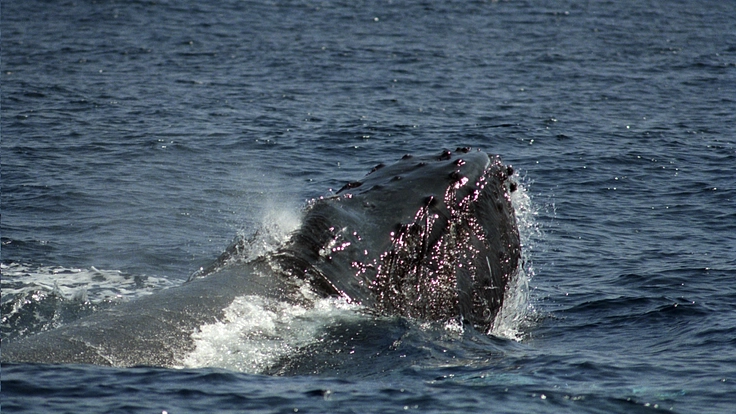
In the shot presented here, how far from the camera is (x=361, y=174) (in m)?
19.7

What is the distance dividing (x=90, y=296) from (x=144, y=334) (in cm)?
472

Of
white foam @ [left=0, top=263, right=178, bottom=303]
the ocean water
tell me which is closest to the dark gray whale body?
the ocean water

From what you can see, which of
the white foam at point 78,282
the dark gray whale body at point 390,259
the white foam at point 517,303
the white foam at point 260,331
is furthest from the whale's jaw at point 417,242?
the white foam at point 78,282

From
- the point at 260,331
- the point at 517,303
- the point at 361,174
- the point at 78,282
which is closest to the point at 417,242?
the point at 260,331

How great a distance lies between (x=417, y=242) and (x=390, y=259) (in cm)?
31

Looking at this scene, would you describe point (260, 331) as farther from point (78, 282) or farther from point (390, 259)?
point (78, 282)

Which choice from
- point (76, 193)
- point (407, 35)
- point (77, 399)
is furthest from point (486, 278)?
point (407, 35)

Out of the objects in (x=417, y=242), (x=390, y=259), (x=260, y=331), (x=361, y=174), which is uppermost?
(x=417, y=242)

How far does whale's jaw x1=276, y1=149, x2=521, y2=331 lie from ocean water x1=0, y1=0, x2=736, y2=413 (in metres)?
0.29

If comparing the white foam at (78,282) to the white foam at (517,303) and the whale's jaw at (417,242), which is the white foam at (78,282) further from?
the white foam at (517,303)

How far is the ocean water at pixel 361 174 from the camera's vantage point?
8.00 m

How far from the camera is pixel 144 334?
7.45 metres

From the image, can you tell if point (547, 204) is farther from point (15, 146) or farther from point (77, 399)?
point (77, 399)

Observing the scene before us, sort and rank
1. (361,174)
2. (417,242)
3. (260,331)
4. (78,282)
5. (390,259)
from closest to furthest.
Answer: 1. (260,331)
2. (390,259)
3. (417,242)
4. (78,282)
5. (361,174)
